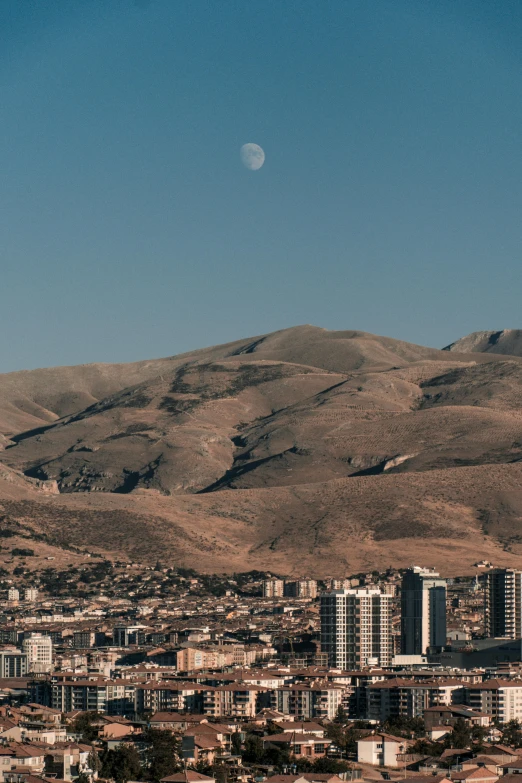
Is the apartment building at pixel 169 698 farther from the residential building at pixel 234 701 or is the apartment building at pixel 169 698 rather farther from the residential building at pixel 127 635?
the residential building at pixel 127 635

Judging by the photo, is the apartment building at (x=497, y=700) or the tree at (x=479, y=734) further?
the apartment building at (x=497, y=700)

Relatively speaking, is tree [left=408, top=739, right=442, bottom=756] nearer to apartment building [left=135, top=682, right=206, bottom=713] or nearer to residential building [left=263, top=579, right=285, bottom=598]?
apartment building [left=135, top=682, right=206, bottom=713]

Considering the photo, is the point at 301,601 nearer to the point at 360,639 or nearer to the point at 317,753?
the point at 360,639

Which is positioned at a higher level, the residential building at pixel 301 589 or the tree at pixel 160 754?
the residential building at pixel 301 589

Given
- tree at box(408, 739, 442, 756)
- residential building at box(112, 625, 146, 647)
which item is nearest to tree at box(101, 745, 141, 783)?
tree at box(408, 739, 442, 756)

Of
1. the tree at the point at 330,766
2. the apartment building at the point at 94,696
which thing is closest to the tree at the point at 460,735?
the tree at the point at 330,766

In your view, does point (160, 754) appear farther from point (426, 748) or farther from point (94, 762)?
point (426, 748)

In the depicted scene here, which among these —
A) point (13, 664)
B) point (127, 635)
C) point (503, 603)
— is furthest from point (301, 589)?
point (13, 664)
